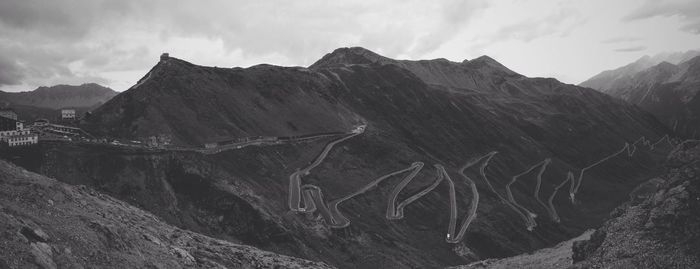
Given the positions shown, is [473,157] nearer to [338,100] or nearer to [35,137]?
[338,100]

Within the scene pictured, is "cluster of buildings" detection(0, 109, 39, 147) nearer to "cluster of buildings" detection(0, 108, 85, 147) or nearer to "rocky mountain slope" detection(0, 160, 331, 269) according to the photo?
"cluster of buildings" detection(0, 108, 85, 147)

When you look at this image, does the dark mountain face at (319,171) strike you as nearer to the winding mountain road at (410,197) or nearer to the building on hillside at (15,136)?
the winding mountain road at (410,197)

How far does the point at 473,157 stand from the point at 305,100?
65098 mm

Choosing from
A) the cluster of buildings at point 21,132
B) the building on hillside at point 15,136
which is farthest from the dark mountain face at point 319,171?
the building on hillside at point 15,136

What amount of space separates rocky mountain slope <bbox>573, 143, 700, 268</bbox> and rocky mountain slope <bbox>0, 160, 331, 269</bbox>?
28445 mm

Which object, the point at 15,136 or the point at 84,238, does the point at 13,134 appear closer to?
the point at 15,136

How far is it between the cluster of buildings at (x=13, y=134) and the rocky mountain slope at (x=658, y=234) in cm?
9080

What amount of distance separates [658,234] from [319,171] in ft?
270

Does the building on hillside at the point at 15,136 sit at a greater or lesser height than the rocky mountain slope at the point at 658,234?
greater

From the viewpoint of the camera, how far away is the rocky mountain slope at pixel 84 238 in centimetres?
2484

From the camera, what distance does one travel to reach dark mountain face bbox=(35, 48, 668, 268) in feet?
267

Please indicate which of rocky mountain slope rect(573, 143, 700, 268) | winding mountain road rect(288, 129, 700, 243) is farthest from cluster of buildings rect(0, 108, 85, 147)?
rocky mountain slope rect(573, 143, 700, 268)

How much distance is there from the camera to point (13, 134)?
286ft

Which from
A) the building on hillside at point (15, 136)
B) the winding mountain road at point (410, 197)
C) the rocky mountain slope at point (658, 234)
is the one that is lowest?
the winding mountain road at point (410, 197)
